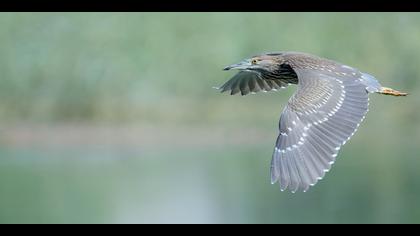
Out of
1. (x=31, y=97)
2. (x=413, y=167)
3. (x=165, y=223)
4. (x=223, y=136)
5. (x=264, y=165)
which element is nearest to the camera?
(x=165, y=223)

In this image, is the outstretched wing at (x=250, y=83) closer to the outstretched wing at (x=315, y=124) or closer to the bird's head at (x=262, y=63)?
the bird's head at (x=262, y=63)

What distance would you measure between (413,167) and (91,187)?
6420 mm

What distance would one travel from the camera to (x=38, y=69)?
26.8m

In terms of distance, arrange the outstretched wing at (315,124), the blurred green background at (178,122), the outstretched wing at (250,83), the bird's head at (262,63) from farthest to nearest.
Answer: the blurred green background at (178,122)
the outstretched wing at (250,83)
the bird's head at (262,63)
the outstretched wing at (315,124)

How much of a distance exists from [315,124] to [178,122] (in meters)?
18.0

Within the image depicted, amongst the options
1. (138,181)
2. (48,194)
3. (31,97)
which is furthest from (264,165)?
(31,97)

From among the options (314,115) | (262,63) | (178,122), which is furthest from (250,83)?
(178,122)

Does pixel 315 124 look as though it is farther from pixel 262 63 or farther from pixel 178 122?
pixel 178 122

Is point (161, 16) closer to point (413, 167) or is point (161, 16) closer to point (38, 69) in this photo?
point (38, 69)

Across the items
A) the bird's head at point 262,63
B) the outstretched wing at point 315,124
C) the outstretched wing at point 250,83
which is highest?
the bird's head at point 262,63

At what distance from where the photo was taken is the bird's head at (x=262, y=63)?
339 inches

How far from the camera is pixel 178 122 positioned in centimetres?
2534

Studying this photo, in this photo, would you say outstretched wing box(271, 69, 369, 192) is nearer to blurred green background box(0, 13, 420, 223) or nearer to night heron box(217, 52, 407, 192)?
night heron box(217, 52, 407, 192)

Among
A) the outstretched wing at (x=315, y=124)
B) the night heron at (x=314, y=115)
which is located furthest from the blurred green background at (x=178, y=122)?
the outstretched wing at (x=315, y=124)
